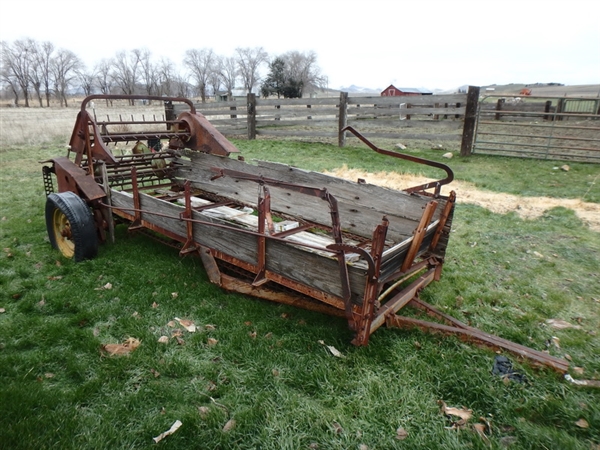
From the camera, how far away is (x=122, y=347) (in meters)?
3.12

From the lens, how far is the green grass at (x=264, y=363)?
2.34m

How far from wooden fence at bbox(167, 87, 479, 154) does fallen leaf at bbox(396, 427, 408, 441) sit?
744cm

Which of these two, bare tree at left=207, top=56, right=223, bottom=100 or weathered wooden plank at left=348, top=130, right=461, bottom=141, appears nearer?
weathered wooden plank at left=348, top=130, right=461, bottom=141

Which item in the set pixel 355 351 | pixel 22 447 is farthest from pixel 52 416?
pixel 355 351

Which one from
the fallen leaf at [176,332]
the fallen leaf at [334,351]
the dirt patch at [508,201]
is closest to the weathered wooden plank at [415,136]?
the dirt patch at [508,201]

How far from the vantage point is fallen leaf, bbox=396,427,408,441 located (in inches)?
90.4

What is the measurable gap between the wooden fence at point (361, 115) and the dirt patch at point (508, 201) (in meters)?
2.02

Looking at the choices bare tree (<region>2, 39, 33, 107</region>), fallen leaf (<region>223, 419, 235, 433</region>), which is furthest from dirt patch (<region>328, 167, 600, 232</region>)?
bare tree (<region>2, 39, 33, 107</region>)

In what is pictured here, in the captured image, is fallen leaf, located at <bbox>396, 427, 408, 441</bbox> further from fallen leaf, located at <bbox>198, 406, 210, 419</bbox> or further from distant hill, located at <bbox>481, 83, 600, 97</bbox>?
distant hill, located at <bbox>481, 83, 600, 97</bbox>

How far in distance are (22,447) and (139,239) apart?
3.21 metres

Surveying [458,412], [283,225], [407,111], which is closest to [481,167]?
[407,111]

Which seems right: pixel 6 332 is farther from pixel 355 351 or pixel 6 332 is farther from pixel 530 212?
pixel 530 212

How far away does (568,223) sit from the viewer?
19.2 ft

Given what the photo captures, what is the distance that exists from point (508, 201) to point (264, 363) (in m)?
5.96
